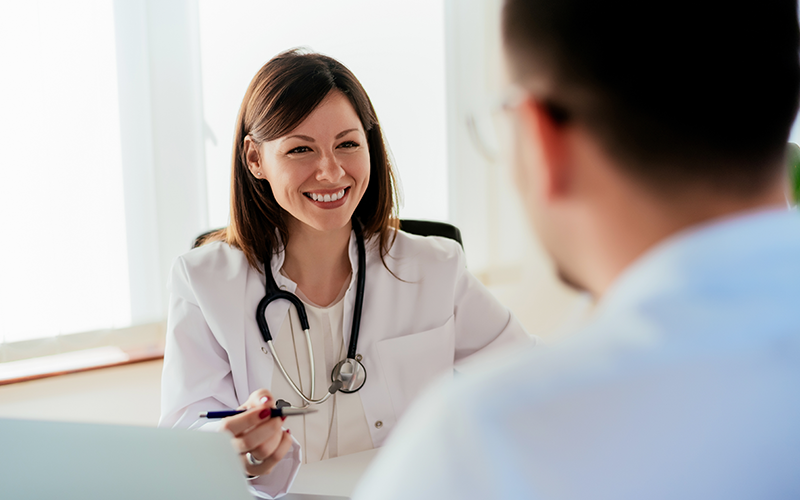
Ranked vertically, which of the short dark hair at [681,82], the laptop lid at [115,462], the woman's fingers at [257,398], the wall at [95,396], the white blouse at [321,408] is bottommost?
the wall at [95,396]

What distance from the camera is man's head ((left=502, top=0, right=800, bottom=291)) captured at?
1.31 feet

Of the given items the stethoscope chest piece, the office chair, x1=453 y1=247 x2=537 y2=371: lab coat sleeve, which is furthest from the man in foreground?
the office chair

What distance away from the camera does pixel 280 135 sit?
134 cm

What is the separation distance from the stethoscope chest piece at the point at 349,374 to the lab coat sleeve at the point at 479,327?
0.26m

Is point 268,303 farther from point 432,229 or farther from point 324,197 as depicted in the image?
point 432,229

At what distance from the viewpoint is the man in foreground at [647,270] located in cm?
33

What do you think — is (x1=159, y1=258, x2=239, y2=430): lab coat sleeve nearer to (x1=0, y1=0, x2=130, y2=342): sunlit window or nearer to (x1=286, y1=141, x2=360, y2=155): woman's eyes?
(x1=286, y1=141, x2=360, y2=155): woman's eyes

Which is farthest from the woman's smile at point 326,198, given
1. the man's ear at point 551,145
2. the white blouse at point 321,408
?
the man's ear at point 551,145

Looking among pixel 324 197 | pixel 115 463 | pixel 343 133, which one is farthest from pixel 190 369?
pixel 115 463

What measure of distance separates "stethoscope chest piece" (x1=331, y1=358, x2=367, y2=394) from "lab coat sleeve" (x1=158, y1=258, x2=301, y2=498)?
0.74 feet

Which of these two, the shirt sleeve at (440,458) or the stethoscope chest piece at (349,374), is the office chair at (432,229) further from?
the shirt sleeve at (440,458)

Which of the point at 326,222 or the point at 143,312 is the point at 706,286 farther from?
the point at 143,312

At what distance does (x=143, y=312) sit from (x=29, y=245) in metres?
0.42

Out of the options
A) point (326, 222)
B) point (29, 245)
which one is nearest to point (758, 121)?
point (326, 222)
